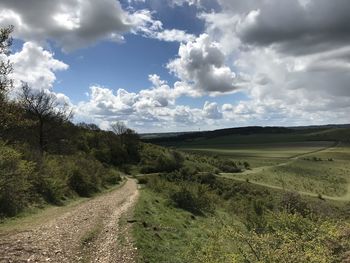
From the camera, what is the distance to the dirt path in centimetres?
1526

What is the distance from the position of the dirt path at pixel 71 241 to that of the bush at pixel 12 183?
265 cm

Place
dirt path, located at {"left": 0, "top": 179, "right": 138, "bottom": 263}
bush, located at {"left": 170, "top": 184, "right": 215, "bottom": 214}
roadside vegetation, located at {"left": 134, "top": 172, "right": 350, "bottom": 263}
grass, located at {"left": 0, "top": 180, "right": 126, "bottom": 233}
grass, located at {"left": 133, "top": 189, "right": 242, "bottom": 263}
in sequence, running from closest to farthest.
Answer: roadside vegetation, located at {"left": 134, "top": 172, "right": 350, "bottom": 263}, dirt path, located at {"left": 0, "top": 179, "right": 138, "bottom": 263}, grass, located at {"left": 133, "top": 189, "right": 242, "bottom": 263}, grass, located at {"left": 0, "top": 180, "right": 126, "bottom": 233}, bush, located at {"left": 170, "top": 184, "right": 215, "bottom": 214}

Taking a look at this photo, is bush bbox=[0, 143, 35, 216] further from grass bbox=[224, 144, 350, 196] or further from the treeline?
grass bbox=[224, 144, 350, 196]

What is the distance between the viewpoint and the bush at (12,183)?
76.4 ft

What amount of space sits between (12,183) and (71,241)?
31.6 feet

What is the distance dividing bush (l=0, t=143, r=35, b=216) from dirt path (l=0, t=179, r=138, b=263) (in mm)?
2649

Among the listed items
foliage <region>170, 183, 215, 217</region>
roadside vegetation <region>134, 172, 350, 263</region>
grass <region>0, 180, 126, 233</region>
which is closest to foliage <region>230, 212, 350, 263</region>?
roadside vegetation <region>134, 172, 350, 263</region>

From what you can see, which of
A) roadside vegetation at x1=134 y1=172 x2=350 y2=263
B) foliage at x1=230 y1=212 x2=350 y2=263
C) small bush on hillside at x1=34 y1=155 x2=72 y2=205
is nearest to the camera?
foliage at x1=230 y1=212 x2=350 y2=263

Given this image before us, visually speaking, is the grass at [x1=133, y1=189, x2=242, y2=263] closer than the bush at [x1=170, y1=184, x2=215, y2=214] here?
Yes

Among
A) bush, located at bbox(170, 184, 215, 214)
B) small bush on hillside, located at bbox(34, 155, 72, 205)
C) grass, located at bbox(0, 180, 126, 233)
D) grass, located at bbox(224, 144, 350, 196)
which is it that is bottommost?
grass, located at bbox(224, 144, 350, 196)

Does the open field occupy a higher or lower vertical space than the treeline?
lower

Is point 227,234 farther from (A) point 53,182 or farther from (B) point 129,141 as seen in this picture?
(B) point 129,141

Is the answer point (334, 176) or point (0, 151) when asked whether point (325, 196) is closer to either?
point (334, 176)

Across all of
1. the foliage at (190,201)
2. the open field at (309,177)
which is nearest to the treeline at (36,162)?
the foliage at (190,201)
